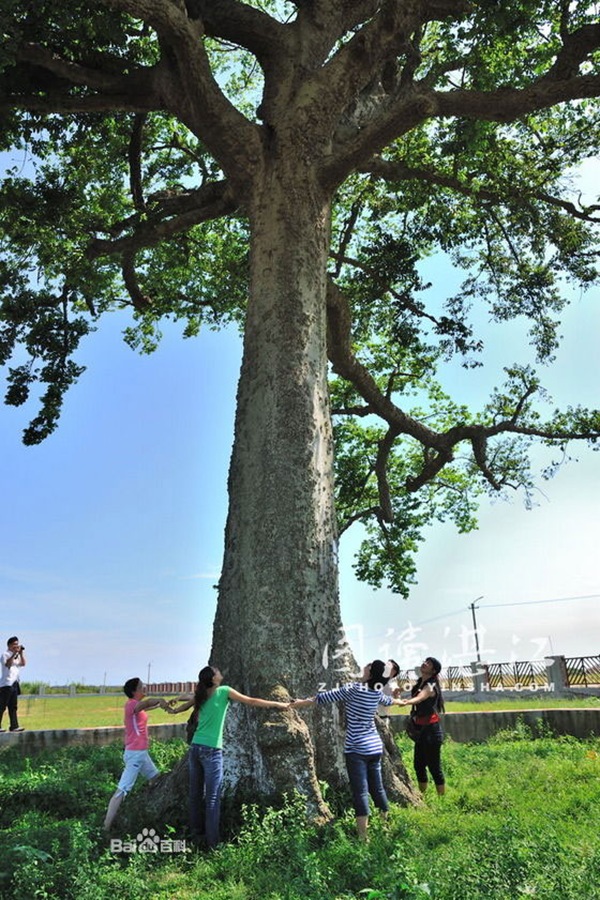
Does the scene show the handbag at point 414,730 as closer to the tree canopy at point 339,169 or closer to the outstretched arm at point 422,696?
the outstretched arm at point 422,696

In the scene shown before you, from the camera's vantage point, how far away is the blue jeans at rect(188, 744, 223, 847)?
604 centimetres

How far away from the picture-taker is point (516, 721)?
13336mm

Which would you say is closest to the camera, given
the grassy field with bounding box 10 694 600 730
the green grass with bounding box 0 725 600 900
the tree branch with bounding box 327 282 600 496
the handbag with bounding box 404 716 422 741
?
the green grass with bounding box 0 725 600 900

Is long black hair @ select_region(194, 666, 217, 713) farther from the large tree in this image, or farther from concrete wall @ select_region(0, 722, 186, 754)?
concrete wall @ select_region(0, 722, 186, 754)

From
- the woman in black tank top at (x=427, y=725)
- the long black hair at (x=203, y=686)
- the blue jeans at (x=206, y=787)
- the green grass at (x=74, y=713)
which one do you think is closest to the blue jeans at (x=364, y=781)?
the blue jeans at (x=206, y=787)

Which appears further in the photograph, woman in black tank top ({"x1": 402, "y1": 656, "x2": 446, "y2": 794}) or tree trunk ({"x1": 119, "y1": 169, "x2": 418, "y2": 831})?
woman in black tank top ({"x1": 402, "y1": 656, "x2": 446, "y2": 794})

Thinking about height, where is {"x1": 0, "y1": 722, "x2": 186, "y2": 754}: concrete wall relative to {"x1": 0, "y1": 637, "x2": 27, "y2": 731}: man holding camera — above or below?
below

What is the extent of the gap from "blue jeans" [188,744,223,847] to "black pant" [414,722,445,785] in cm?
285

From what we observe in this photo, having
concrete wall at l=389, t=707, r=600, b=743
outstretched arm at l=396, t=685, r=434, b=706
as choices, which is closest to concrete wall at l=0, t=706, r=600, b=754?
concrete wall at l=389, t=707, r=600, b=743

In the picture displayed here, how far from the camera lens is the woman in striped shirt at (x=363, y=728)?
21.0 feet

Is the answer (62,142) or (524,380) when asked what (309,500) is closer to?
(62,142)

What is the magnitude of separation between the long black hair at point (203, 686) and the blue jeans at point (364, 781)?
4.43 feet

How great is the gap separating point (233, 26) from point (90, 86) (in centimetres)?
218

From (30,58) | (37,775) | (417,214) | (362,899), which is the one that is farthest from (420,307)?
(362,899)
